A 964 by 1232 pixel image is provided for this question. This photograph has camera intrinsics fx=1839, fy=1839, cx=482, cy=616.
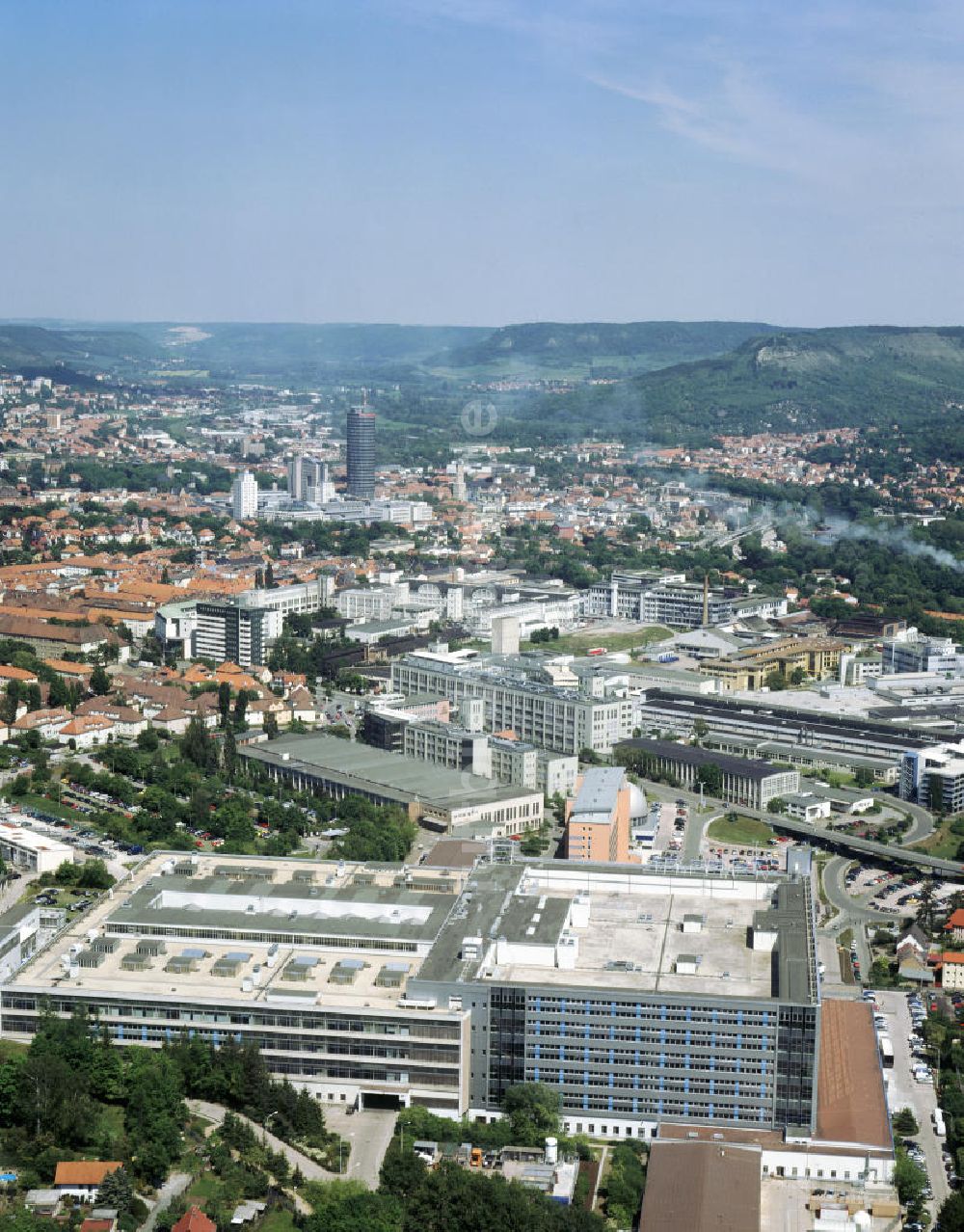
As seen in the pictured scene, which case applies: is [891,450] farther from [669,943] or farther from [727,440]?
[669,943]

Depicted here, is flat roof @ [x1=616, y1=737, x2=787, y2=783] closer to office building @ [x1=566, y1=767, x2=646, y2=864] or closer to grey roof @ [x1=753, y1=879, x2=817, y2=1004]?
office building @ [x1=566, y1=767, x2=646, y2=864]

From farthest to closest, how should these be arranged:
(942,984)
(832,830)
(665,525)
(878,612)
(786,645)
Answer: (665,525) → (878,612) → (786,645) → (832,830) → (942,984)

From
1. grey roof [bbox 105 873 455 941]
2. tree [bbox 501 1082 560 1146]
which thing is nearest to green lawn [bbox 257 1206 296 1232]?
tree [bbox 501 1082 560 1146]

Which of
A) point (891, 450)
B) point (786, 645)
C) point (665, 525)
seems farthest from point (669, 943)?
point (891, 450)

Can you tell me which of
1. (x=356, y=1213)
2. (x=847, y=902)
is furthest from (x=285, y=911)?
(x=847, y=902)

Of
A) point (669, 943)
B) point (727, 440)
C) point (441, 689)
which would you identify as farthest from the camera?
point (727, 440)

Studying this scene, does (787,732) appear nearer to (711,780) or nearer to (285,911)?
(711,780)

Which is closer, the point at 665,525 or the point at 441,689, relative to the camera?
the point at 441,689
